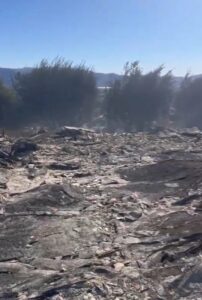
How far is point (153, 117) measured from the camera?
2930cm

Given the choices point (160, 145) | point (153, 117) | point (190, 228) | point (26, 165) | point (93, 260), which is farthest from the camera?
point (153, 117)

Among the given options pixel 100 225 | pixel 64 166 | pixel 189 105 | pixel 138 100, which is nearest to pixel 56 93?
pixel 138 100

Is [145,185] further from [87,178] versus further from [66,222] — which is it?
[66,222]

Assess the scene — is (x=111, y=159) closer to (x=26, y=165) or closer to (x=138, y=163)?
(x=138, y=163)

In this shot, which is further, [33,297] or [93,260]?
[93,260]

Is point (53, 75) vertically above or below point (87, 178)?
above

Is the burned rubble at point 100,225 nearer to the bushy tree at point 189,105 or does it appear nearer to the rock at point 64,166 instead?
the rock at point 64,166

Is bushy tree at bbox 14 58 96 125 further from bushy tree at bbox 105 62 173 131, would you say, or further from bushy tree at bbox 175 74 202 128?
bushy tree at bbox 175 74 202 128

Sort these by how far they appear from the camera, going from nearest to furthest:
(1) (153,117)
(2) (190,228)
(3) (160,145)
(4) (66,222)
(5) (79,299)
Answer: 1. (5) (79,299)
2. (2) (190,228)
3. (4) (66,222)
4. (3) (160,145)
5. (1) (153,117)

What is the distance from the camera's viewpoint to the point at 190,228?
8000mm

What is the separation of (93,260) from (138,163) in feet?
26.4

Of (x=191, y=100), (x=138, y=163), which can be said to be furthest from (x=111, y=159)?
(x=191, y=100)

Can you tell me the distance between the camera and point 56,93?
94.4 feet

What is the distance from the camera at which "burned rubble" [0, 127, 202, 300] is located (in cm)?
597
